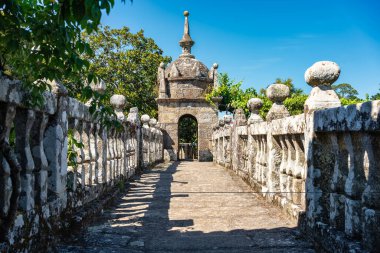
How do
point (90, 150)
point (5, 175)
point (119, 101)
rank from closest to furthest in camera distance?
point (5, 175) → point (90, 150) → point (119, 101)

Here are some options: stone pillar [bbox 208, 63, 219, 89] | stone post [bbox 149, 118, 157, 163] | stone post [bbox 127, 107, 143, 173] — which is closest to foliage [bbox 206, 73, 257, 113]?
stone pillar [bbox 208, 63, 219, 89]

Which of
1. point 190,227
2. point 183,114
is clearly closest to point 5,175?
point 190,227

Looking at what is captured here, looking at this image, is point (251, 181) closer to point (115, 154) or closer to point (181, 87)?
point (115, 154)

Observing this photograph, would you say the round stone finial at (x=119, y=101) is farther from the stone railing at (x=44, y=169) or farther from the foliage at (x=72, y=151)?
the foliage at (x=72, y=151)

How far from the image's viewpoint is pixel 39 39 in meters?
2.75

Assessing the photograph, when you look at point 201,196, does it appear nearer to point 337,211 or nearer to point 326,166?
point 326,166

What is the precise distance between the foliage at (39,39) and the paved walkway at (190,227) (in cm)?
153

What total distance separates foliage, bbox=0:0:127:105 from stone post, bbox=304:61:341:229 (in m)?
2.17

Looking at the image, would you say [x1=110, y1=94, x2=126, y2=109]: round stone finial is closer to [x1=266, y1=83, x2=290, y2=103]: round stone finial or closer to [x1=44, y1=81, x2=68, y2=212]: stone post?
[x1=266, y1=83, x2=290, y2=103]: round stone finial

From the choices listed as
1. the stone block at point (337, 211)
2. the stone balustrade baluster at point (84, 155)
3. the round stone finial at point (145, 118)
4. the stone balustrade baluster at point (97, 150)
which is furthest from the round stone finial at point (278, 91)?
the round stone finial at point (145, 118)

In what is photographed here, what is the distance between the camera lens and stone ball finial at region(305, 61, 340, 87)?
414 centimetres

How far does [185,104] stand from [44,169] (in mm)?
20666

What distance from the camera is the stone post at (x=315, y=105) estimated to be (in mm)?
4079

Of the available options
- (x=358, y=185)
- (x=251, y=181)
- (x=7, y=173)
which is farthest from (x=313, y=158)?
(x=251, y=181)
